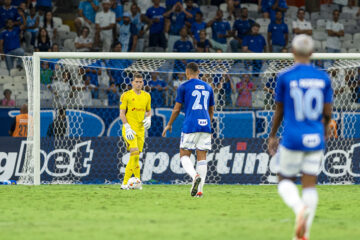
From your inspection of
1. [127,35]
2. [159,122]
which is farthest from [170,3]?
[159,122]

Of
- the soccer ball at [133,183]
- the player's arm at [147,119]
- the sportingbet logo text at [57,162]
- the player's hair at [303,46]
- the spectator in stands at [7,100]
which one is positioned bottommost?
the sportingbet logo text at [57,162]

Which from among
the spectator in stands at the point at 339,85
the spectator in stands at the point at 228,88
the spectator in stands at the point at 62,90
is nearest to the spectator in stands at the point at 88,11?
the spectator in stands at the point at 62,90

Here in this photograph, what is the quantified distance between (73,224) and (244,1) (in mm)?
17884

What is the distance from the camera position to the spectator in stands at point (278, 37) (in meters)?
21.8

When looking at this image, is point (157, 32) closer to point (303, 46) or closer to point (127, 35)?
point (127, 35)

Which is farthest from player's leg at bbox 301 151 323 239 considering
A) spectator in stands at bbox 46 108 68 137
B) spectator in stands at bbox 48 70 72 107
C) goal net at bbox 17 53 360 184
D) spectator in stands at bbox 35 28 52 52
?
spectator in stands at bbox 35 28 52 52

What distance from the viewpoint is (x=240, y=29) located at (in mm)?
22078

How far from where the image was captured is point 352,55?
50.0 ft

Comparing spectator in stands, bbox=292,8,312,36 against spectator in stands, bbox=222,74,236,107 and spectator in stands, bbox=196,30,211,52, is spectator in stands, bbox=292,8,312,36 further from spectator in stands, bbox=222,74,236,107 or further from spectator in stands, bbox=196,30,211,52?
spectator in stands, bbox=222,74,236,107

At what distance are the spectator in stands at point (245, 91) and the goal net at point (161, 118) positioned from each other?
0.02 metres

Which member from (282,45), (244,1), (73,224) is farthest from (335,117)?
(73,224)

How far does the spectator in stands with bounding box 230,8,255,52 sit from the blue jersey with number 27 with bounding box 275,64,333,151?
15384mm

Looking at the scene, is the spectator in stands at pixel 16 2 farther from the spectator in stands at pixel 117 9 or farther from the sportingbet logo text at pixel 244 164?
the sportingbet logo text at pixel 244 164

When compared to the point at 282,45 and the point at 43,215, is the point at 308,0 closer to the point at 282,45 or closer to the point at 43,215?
the point at 282,45
